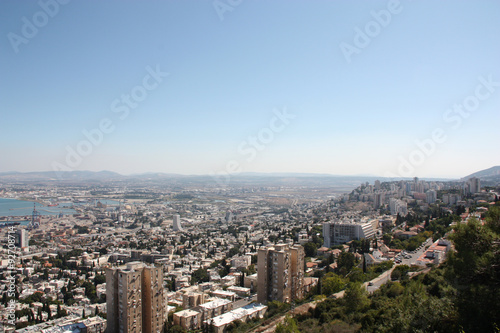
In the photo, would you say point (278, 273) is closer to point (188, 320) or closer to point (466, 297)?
point (188, 320)

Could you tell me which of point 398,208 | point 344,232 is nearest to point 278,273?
point 344,232

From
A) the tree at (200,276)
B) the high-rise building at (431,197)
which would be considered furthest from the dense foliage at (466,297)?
the high-rise building at (431,197)

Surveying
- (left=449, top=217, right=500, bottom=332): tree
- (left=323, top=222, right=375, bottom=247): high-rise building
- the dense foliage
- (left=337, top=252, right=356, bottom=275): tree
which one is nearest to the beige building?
the dense foliage

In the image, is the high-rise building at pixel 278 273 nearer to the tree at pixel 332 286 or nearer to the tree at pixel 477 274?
the tree at pixel 332 286

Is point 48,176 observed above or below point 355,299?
above

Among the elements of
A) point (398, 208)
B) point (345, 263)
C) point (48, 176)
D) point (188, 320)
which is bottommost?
point (188, 320)

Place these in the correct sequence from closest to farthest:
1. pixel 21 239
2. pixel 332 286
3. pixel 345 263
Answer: pixel 332 286
pixel 345 263
pixel 21 239
